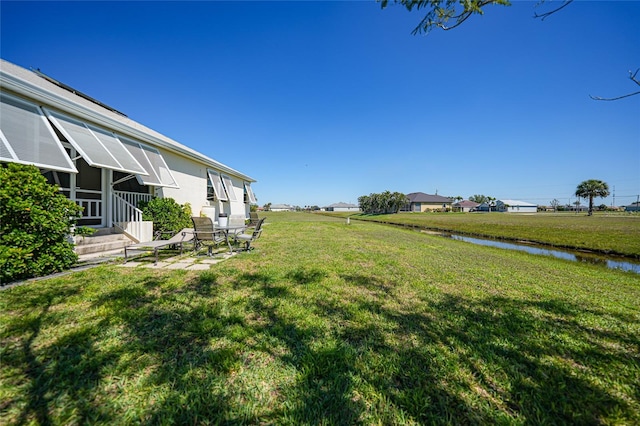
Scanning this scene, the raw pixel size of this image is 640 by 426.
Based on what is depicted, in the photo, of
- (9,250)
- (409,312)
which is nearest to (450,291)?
(409,312)

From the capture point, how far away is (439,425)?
1.61m

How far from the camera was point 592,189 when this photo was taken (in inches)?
1933

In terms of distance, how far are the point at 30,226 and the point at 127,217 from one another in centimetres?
411

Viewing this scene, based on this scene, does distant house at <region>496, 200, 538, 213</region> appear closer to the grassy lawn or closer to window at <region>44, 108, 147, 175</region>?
the grassy lawn

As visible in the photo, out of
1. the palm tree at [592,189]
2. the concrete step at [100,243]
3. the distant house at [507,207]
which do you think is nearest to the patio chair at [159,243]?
the concrete step at [100,243]

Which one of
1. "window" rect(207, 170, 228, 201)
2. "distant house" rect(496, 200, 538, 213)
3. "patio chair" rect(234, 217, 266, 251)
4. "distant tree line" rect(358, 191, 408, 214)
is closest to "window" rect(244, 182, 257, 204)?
"window" rect(207, 170, 228, 201)

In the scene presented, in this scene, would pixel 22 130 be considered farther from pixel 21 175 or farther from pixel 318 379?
pixel 318 379

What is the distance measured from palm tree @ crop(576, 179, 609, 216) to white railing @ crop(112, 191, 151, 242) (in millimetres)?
75233

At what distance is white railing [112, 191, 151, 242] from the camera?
726 centimetres

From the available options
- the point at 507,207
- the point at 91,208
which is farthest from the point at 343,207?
the point at 91,208

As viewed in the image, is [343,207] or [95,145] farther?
[343,207]

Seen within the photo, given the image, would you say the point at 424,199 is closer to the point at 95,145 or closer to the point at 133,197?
the point at 133,197

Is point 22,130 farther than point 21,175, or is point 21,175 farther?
point 22,130

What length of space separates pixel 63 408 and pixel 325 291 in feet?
10.1
